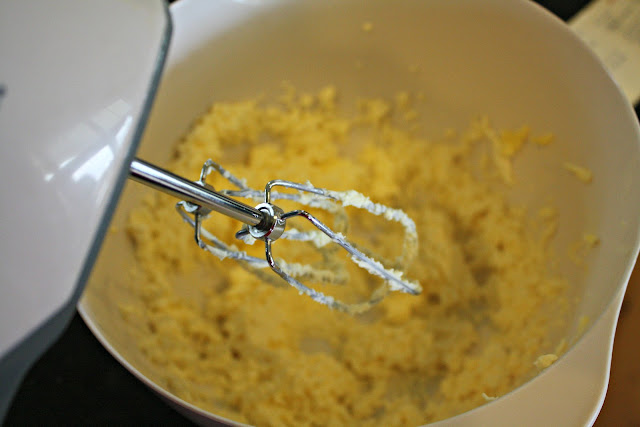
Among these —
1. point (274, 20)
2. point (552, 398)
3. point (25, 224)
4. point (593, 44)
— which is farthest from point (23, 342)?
point (593, 44)

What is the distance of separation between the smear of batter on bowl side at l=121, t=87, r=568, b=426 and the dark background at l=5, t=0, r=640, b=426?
0.10 metres

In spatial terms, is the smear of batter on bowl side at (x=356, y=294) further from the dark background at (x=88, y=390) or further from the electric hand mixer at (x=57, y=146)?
the electric hand mixer at (x=57, y=146)

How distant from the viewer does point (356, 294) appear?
37.0 inches

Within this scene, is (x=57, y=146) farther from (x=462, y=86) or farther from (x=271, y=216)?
(x=462, y=86)

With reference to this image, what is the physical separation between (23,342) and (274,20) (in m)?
0.69

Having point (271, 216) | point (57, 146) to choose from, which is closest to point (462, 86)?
point (271, 216)

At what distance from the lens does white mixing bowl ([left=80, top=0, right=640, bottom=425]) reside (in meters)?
0.65

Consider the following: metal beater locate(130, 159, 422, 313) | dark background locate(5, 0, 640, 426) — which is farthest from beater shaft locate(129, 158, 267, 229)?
dark background locate(5, 0, 640, 426)

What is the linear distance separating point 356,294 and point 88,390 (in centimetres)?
45

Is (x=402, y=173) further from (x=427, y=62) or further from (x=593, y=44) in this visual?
(x=593, y=44)

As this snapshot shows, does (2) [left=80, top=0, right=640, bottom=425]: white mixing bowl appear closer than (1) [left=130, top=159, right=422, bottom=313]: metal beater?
No

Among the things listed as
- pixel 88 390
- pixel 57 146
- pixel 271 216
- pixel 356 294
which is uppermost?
pixel 57 146

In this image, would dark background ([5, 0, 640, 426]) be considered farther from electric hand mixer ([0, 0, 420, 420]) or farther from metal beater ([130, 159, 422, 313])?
electric hand mixer ([0, 0, 420, 420])

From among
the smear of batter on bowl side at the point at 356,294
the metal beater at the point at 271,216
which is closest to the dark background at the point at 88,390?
the smear of batter on bowl side at the point at 356,294
